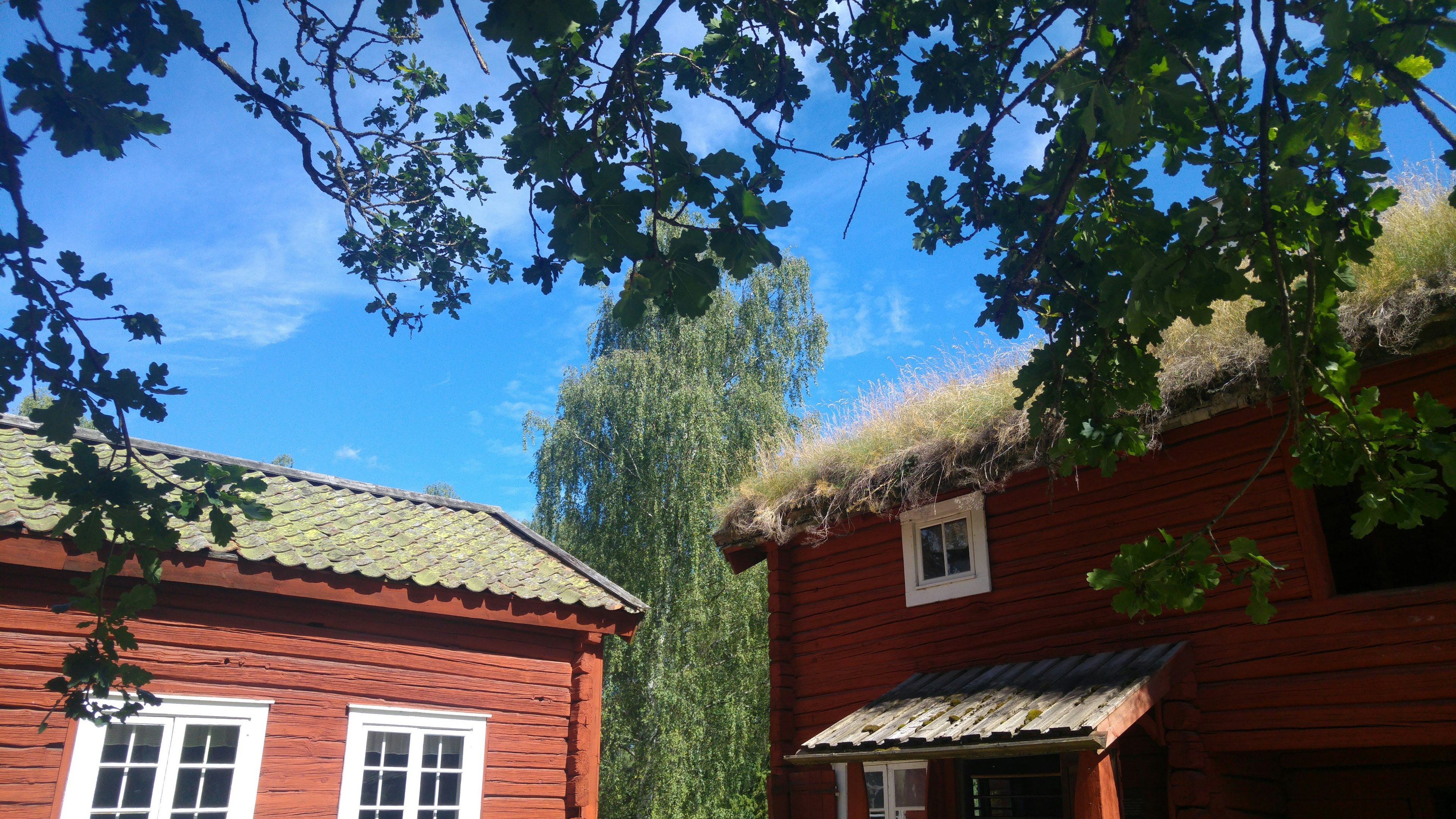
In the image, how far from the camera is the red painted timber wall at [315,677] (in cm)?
645

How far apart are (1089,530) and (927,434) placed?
1.57 m

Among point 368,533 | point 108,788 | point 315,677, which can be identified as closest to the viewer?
point 108,788

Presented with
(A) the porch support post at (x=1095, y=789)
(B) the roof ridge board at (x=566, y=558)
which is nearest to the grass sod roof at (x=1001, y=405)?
(B) the roof ridge board at (x=566, y=558)

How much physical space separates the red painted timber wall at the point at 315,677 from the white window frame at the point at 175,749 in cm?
8

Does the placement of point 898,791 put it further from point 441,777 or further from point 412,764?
point 412,764

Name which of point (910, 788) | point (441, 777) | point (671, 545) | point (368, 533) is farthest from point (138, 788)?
point (671, 545)

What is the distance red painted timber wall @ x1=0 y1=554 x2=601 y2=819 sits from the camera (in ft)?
21.2

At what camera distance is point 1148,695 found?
220 inches

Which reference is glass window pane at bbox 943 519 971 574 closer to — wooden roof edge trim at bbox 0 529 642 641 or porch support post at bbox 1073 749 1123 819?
porch support post at bbox 1073 749 1123 819

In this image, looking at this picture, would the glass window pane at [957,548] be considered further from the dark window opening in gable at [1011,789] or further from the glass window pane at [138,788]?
the glass window pane at [138,788]

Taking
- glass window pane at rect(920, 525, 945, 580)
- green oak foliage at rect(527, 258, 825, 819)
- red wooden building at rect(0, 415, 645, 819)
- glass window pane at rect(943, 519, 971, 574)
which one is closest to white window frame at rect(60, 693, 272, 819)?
red wooden building at rect(0, 415, 645, 819)

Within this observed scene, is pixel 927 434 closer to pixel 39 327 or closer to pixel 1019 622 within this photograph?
pixel 1019 622

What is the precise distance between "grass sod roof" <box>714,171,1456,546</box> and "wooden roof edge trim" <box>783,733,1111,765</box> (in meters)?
1.93

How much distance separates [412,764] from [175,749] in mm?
1827
